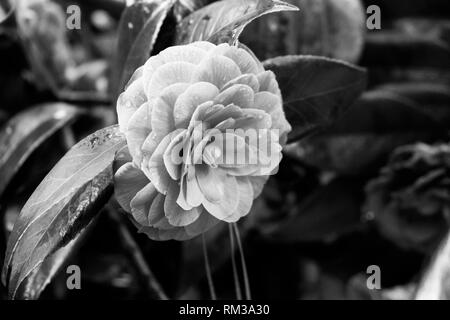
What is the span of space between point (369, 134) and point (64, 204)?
44 centimetres

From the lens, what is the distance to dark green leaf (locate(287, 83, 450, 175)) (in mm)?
749

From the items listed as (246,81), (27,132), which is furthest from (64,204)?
(27,132)

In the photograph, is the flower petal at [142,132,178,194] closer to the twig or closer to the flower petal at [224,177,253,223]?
the flower petal at [224,177,253,223]

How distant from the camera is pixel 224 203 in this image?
1.43ft

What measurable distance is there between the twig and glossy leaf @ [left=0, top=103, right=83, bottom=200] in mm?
119

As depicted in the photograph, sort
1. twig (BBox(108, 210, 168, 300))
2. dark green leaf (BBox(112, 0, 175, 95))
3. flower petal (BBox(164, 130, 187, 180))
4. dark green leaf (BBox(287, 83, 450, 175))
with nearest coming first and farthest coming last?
flower petal (BBox(164, 130, 187, 180))
dark green leaf (BBox(112, 0, 175, 95))
twig (BBox(108, 210, 168, 300))
dark green leaf (BBox(287, 83, 450, 175))

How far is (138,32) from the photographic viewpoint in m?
0.55

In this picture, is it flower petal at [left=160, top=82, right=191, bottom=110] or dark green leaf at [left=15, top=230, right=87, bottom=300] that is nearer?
flower petal at [left=160, top=82, right=191, bottom=110]

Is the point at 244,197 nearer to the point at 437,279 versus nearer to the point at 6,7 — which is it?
the point at 437,279

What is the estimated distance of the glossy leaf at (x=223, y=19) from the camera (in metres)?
0.45

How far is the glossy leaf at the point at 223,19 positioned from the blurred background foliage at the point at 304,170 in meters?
0.08

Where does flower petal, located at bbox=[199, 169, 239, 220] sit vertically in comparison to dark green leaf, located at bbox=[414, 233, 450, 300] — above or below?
above

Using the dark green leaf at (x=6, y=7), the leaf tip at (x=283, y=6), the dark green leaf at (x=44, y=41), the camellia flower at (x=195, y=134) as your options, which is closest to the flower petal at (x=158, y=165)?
the camellia flower at (x=195, y=134)

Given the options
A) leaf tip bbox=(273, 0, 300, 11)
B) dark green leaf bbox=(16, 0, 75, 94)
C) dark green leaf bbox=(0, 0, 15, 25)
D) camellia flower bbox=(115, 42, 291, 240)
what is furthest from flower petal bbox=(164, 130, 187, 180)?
dark green leaf bbox=(16, 0, 75, 94)
